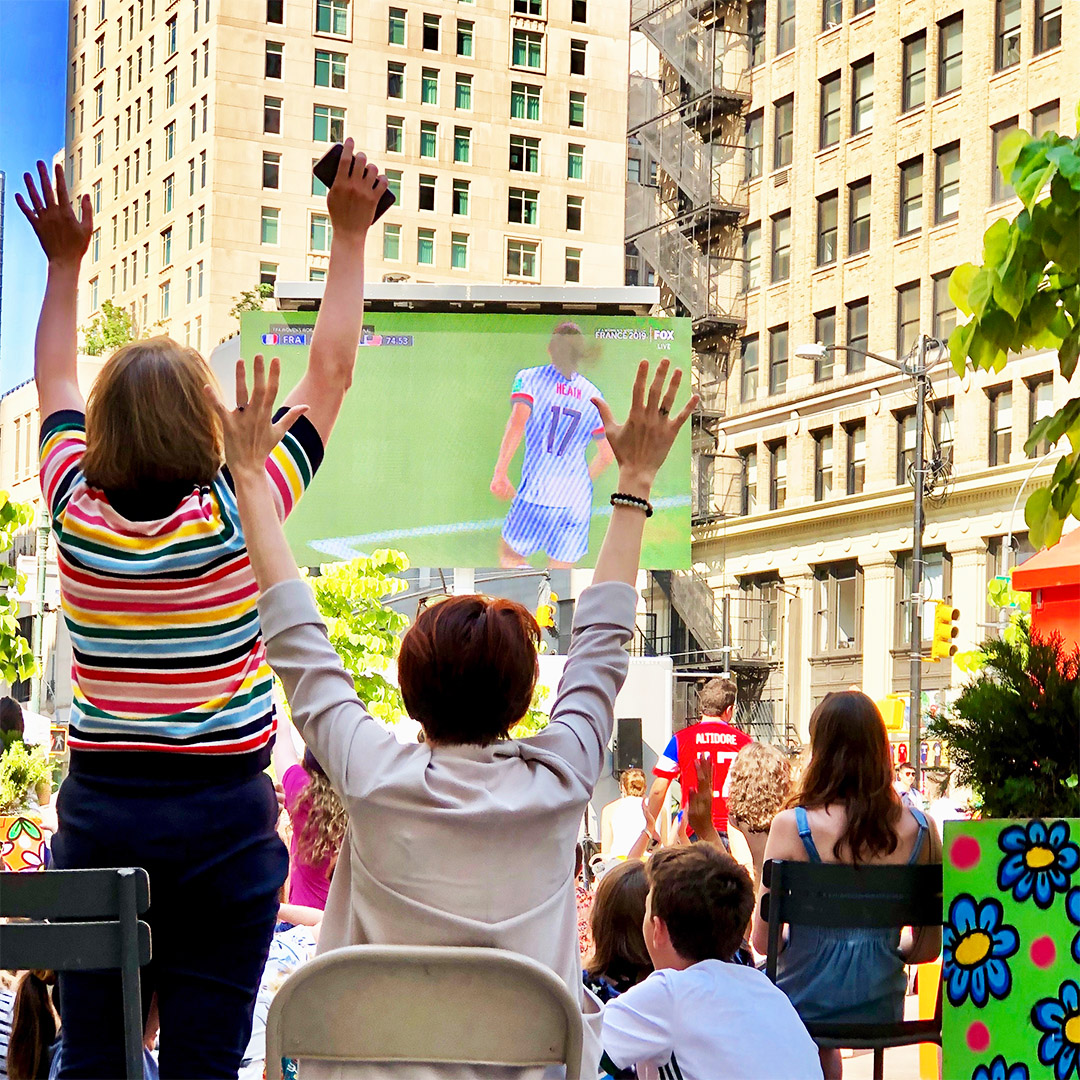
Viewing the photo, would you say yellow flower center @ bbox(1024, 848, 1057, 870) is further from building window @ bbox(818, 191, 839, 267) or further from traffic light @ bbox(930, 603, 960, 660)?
building window @ bbox(818, 191, 839, 267)

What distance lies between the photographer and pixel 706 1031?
266cm

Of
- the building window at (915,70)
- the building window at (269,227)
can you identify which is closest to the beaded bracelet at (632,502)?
the building window at (269,227)

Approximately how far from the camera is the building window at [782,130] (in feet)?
115

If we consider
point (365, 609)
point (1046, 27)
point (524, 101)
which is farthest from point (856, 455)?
point (524, 101)

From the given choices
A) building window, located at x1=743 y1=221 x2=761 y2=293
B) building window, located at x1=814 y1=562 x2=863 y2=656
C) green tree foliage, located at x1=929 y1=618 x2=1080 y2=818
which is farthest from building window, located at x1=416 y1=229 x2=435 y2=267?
green tree foliage, located at x1=929 y1=618 x2=1080 y2=818

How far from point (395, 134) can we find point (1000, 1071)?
13.4 m

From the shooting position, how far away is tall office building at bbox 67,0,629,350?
19.0 ft

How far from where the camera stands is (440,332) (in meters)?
21.5

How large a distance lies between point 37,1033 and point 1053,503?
2152 millimetres

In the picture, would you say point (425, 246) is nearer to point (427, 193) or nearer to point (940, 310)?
point (427, 193)

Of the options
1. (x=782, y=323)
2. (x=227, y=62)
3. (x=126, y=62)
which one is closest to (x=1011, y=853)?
(x=126, y=62)

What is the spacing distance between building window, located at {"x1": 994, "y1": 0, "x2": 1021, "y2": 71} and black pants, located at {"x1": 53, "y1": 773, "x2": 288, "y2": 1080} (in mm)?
30190

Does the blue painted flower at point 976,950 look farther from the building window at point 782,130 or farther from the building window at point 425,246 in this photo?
the building window at point 782,130

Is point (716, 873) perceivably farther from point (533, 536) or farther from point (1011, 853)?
point (533, 536)
